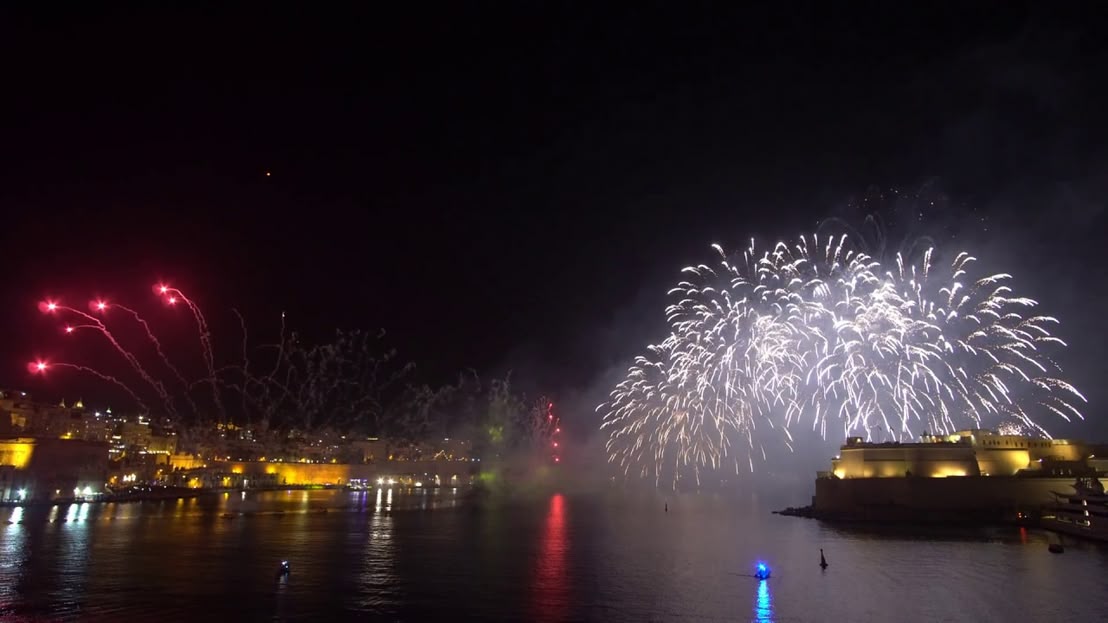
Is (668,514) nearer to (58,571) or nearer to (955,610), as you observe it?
(955,610)

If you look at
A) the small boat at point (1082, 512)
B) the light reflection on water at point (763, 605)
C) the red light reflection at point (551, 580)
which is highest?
the small boat at point (1082, 512)

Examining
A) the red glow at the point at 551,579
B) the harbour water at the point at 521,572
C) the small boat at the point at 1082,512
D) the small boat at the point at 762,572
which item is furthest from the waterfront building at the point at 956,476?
the small boat at the point at 762,572

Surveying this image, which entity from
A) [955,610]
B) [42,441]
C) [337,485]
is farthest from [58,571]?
[337,485]

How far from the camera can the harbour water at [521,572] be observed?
23234 mm

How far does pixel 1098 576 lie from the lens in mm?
30797

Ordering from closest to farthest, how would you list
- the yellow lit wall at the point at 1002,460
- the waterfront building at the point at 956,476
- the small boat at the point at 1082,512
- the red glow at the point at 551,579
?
the red glow at the point at 551,579 → the small boat at the point at 1082,512 → the waterfront building at the point at 956,476 → the yellow lit wall at the point at 1002,460

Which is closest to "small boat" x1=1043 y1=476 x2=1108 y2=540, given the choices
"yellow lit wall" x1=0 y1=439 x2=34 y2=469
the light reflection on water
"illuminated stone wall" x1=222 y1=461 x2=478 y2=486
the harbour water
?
the harbour water

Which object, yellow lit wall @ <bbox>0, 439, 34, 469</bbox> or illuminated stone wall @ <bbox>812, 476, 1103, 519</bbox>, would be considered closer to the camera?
illuminated stone wall @ <bbox>812, 476, 1103, 519</bbox>

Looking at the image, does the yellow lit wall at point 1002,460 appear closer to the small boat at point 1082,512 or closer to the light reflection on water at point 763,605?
the small boat at point 1082,512

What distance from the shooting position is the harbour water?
915 inches

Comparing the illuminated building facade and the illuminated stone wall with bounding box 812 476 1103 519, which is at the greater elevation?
the illuminated building facade

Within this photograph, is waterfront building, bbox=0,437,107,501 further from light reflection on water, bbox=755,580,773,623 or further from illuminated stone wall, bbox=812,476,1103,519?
illuminated stone wall, bbox=812,476,1103,519

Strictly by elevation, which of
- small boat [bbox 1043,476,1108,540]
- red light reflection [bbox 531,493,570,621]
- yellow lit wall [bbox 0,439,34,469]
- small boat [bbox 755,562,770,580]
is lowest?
red light reflection [bbox 531,493,570,621]

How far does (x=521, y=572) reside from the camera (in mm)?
31125
